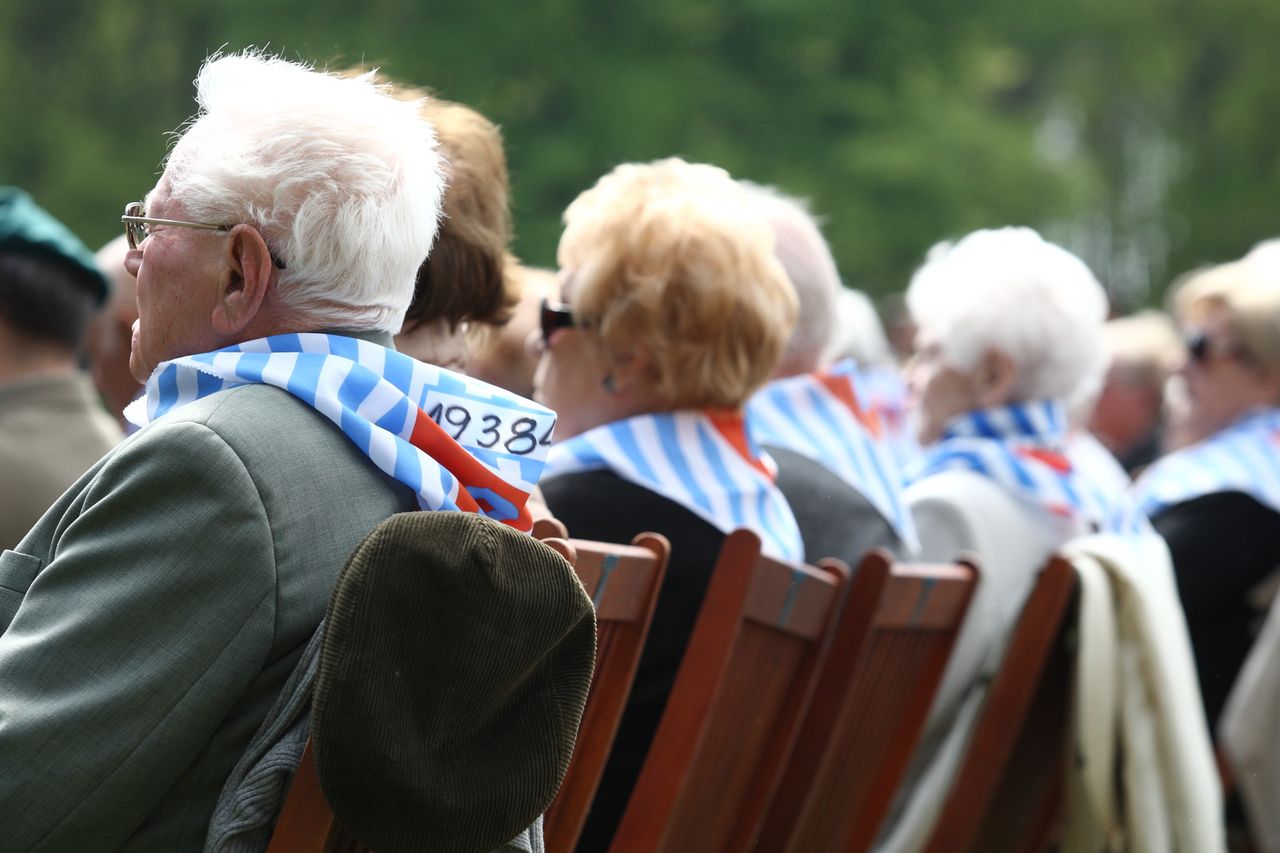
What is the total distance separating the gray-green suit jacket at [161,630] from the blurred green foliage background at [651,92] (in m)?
11.7

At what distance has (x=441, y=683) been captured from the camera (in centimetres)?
184

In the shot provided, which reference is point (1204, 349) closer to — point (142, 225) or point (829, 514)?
point (829, 514)

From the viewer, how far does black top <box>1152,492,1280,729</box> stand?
497 centimetres

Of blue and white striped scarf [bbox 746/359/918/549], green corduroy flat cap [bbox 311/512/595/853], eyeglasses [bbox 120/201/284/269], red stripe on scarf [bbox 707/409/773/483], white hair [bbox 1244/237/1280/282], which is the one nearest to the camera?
green corduroy flat cap [bbox 311/512/595/853]

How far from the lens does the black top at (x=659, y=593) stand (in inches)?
123

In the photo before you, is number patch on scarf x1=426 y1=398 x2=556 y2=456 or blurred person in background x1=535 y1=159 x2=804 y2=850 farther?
blurred person in background x1=535 y1=159 x2=804 y2=850

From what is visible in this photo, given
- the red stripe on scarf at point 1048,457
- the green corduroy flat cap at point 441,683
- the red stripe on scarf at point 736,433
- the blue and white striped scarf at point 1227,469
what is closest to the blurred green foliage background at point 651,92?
the blue and white striped scarf at point 1227,469

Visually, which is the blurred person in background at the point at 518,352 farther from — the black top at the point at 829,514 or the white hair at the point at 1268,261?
the white hair at the point at 1268,261

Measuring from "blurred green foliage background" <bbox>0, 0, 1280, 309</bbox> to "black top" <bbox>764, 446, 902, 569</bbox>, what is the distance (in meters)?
9.73

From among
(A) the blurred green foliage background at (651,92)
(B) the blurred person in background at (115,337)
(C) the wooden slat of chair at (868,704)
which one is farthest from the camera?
Result: (A) the blurred green foliage background at (651,92)

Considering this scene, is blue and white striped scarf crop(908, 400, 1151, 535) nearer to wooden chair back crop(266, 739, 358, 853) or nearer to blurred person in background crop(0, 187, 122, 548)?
blurred person in background crop(0, 187, 122, 548)

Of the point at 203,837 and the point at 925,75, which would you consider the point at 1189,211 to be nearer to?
the point at 925,75

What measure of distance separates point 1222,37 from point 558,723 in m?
19.3

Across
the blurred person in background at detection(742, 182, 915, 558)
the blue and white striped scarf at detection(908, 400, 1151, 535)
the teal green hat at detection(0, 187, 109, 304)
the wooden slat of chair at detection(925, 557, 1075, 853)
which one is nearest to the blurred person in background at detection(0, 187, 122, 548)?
the teal green hat at detection(0, 187, 109, 304)
